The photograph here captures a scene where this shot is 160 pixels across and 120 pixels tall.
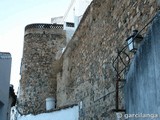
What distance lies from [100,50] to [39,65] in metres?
7.96

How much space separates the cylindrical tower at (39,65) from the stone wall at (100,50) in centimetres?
390

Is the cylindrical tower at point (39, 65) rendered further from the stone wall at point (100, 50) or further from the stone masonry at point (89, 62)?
the stone wall at point (100, 50)

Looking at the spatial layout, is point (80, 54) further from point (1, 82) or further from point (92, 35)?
point (1, 82)

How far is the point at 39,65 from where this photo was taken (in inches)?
578

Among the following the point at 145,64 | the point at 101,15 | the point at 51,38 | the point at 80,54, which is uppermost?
the point at 51,38

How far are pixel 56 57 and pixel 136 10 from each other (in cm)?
1004

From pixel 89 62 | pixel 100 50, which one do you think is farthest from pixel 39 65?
pixel 100 50

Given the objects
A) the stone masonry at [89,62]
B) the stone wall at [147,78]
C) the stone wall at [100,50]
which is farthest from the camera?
the stone masonry at [89,62]

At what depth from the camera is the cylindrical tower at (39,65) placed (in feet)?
46.6

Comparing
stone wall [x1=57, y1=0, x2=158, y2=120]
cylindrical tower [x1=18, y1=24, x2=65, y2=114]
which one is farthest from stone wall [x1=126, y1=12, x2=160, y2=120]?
cylindrical tower [x1=18, y1=24, x2=65, y2=114]

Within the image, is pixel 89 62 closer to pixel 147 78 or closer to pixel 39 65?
pixel 147 78

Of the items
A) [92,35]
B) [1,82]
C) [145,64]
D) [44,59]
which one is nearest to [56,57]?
[44,59]

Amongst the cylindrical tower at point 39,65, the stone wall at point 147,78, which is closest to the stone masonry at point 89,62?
the cylindrical tower at point 39,65

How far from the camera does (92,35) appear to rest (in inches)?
316
